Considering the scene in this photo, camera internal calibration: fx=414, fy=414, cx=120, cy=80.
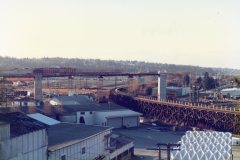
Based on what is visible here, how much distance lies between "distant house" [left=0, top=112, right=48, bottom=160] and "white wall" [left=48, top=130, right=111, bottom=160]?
0.93 m

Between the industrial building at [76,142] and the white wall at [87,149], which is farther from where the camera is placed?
the industrial building at [76,142]

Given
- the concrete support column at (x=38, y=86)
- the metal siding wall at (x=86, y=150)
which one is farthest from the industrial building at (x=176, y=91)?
the metal siding wall at (x=86, y=150)

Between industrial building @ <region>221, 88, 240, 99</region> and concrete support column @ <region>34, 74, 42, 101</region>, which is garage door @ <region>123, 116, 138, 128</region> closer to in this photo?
concrete support column @ <region>34, 74, 42, 101</region>

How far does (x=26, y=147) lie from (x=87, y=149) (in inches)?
206

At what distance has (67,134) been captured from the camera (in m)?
20.7

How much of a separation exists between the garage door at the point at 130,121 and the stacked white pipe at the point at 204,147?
16568 mm

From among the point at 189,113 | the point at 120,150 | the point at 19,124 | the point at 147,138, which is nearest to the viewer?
the point at 19,124

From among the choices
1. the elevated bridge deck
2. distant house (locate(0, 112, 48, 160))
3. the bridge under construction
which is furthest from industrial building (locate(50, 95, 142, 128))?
distant house (locate(0, 112, 48, 160))

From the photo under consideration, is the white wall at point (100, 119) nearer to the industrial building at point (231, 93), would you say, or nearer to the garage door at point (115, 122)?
the garage door at point (115, 122)

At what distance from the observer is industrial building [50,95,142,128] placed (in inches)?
1294

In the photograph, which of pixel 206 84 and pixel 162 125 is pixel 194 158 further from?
pixel 206 84

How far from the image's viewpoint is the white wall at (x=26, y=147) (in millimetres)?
14164

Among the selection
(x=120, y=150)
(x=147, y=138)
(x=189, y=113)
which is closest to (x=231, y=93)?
(x=189, y=113)

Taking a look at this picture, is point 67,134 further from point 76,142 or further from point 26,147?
point 26,147
